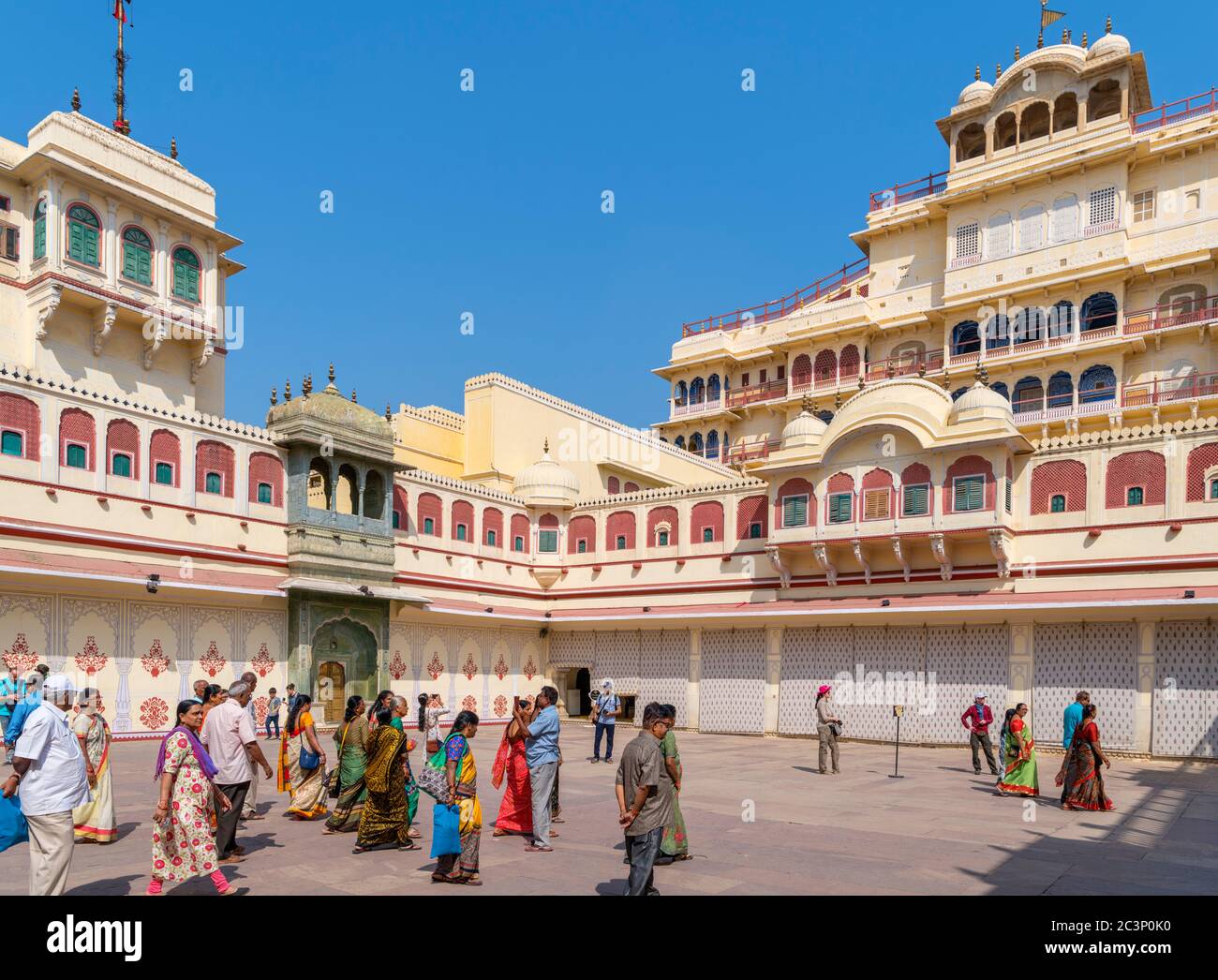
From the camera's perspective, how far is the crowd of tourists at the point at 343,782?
7.17 meters

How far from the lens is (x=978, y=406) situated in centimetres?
2516

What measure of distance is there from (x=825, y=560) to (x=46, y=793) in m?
22.7

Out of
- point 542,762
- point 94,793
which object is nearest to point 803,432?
point 542,762

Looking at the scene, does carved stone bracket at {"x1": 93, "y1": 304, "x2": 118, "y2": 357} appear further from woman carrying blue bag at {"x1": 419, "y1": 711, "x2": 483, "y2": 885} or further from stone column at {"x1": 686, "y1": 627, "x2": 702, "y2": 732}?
woman carrying blue bag at {"x1": 419, "y1": 711, "x2": 483, "y2": 885}

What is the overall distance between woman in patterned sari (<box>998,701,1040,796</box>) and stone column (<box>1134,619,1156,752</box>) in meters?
9.24

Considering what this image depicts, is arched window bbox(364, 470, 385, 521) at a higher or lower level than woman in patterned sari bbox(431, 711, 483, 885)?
higher

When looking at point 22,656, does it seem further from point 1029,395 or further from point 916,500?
point 1029,395

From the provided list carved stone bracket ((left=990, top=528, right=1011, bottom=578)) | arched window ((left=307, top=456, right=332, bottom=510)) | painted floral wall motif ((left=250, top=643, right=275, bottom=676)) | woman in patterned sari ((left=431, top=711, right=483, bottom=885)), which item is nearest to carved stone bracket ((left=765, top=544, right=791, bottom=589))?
carved stone bracket ((left=990, top=528, right=1011, bottom=578))

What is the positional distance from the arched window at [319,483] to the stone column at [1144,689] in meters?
21.4

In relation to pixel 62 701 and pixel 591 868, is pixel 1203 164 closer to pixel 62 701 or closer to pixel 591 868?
pixel 591 868

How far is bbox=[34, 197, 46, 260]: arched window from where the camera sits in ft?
81.7

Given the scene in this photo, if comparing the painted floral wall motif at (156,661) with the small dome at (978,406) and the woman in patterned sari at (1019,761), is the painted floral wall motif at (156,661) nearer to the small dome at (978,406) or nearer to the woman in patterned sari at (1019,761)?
the woman in patterned sari at (1019,761)
